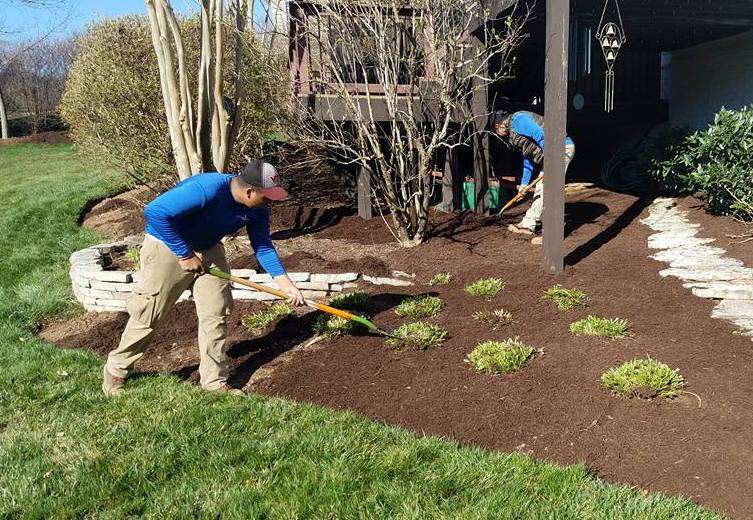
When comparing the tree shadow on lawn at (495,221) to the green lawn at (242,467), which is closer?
the green lawn at (242,467)

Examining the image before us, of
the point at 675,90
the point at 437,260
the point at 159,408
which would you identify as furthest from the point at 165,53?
the point at 675,90

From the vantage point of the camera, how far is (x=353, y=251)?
7.43 m

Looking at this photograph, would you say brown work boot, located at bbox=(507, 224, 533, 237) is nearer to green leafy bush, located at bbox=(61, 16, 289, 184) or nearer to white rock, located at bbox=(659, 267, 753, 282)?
white rock, located at bbox=(659, 267, 753, 282)

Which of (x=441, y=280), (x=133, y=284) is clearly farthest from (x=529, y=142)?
(x=133, y=284)

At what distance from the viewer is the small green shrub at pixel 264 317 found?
5.41 meters

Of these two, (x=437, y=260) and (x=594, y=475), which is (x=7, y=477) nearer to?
(x=594, y=475)

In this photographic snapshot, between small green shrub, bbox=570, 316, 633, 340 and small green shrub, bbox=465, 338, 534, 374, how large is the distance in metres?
0.43

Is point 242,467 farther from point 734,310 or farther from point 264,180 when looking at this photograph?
point 734,310

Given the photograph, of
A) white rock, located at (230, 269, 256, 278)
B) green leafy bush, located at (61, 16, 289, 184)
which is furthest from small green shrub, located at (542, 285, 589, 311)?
green leafy bush, located at (61, 16, 289, 184)

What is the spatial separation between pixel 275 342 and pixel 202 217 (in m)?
1.44

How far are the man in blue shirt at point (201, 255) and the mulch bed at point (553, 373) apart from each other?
50 cm

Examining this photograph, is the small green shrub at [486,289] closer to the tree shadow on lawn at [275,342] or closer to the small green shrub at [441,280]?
the small green shrub at [441,280]

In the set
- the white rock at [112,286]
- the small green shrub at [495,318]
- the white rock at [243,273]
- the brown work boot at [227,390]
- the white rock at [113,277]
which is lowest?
the brown work boot at [227,390]

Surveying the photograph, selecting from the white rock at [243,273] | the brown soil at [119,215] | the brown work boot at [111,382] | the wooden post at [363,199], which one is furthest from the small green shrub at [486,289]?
the brown soil at [119,215]
